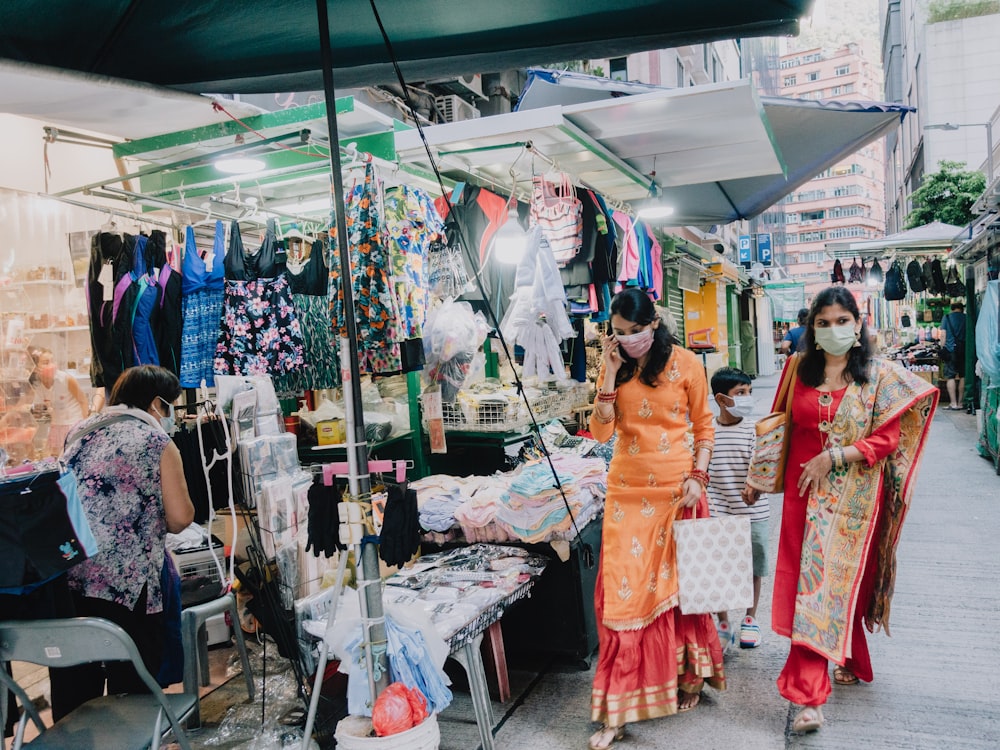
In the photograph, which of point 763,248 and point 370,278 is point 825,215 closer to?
point 763,248

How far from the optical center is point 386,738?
2.39 metres

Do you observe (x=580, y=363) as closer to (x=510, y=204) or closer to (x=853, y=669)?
(x=510, y=204)

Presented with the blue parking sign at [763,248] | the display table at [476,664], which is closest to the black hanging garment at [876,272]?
the blue parking sign at [763,248]

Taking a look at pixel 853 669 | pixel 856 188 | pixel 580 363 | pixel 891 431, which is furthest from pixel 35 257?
pixel 856 188

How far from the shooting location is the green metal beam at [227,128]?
405 centimetres

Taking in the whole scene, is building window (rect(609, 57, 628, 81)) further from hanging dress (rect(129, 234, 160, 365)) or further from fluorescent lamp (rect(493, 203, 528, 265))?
hanging dress (rect(129, 234, 160, 365))

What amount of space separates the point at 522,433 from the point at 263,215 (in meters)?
2.53

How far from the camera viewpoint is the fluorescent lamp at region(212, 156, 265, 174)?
14.0 ft

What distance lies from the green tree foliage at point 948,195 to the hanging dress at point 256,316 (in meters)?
20.7

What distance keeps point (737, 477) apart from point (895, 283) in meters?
13.5

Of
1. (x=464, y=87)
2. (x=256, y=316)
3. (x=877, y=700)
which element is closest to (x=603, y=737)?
(x=877, y=700)

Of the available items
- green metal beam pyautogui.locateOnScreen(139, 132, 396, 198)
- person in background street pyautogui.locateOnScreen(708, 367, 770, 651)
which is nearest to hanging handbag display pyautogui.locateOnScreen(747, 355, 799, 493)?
person in background street pyautogui.locateOnScreen(708, 367, 770, 651)

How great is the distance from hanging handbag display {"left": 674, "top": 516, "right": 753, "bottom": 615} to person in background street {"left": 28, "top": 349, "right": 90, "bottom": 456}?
3.93 m

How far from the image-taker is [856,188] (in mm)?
92438
